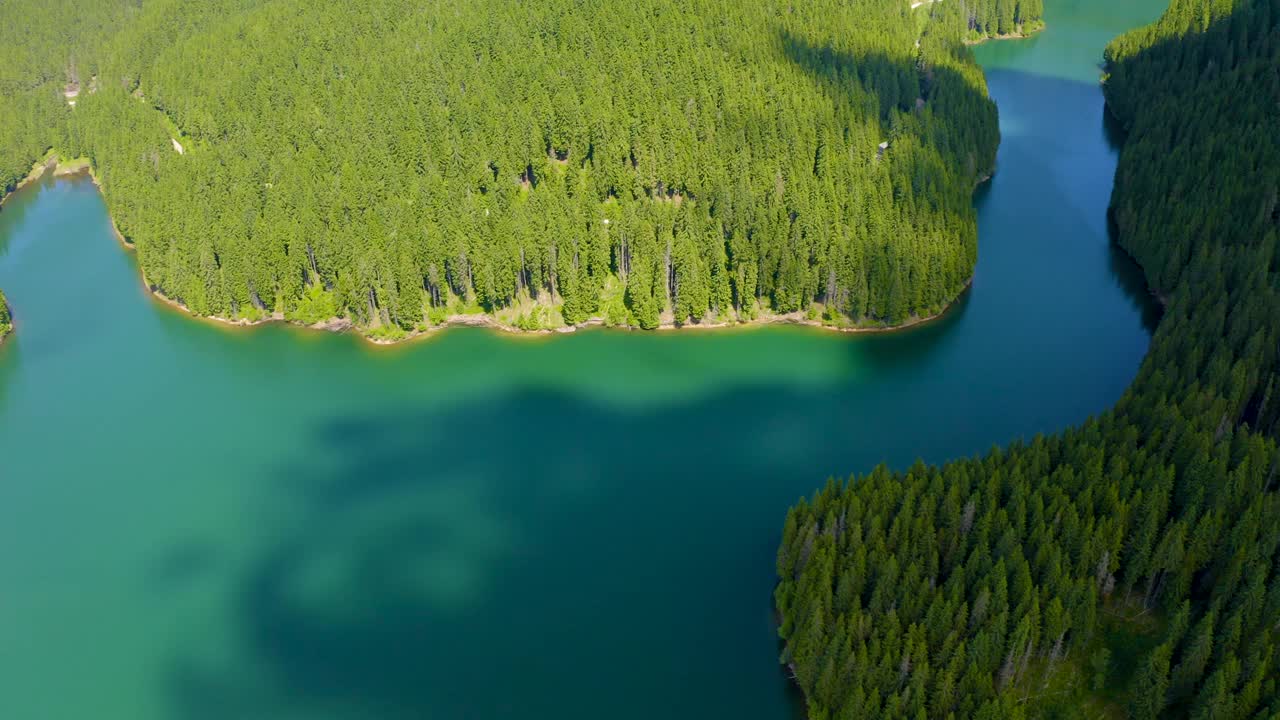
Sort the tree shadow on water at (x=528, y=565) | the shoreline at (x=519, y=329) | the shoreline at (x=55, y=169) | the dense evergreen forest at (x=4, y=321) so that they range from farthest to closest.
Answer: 1. the shoreline at (x=55, y=169)
2. the dense evergreen forest at (x=4, y=321)
3. the shoreline at (x=519, y=329)
4. the tree shadow on water at (x=528, y=565)

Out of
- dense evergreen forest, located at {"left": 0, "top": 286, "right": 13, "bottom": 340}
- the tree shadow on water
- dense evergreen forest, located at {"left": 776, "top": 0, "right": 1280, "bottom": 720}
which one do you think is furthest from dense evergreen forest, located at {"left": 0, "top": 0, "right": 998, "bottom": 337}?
dense evergreen forest, located at {"left": 776, "top": 0, "right": 1280, "bottom": 720}

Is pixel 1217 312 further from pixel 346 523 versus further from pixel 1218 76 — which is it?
pixel 346 523

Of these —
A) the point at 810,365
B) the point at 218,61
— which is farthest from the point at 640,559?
the point at 218,61

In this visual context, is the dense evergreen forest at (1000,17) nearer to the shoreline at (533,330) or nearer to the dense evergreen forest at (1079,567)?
the shoreline at (533,330)

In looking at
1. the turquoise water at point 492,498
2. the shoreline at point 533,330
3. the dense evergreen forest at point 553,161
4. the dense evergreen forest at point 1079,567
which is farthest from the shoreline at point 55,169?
the dense evergreen forest at point 1079,567

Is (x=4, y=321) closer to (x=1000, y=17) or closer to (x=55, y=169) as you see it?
(x=55, y=169)

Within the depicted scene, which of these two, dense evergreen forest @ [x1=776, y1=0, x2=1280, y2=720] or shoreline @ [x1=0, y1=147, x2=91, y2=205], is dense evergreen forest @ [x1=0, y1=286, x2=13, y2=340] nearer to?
shoreline @ [x1=0, y1=147, x2=91, y2=205]

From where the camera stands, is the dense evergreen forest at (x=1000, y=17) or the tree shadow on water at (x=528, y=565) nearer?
the tree shadow on water at (x=528, y=565)
